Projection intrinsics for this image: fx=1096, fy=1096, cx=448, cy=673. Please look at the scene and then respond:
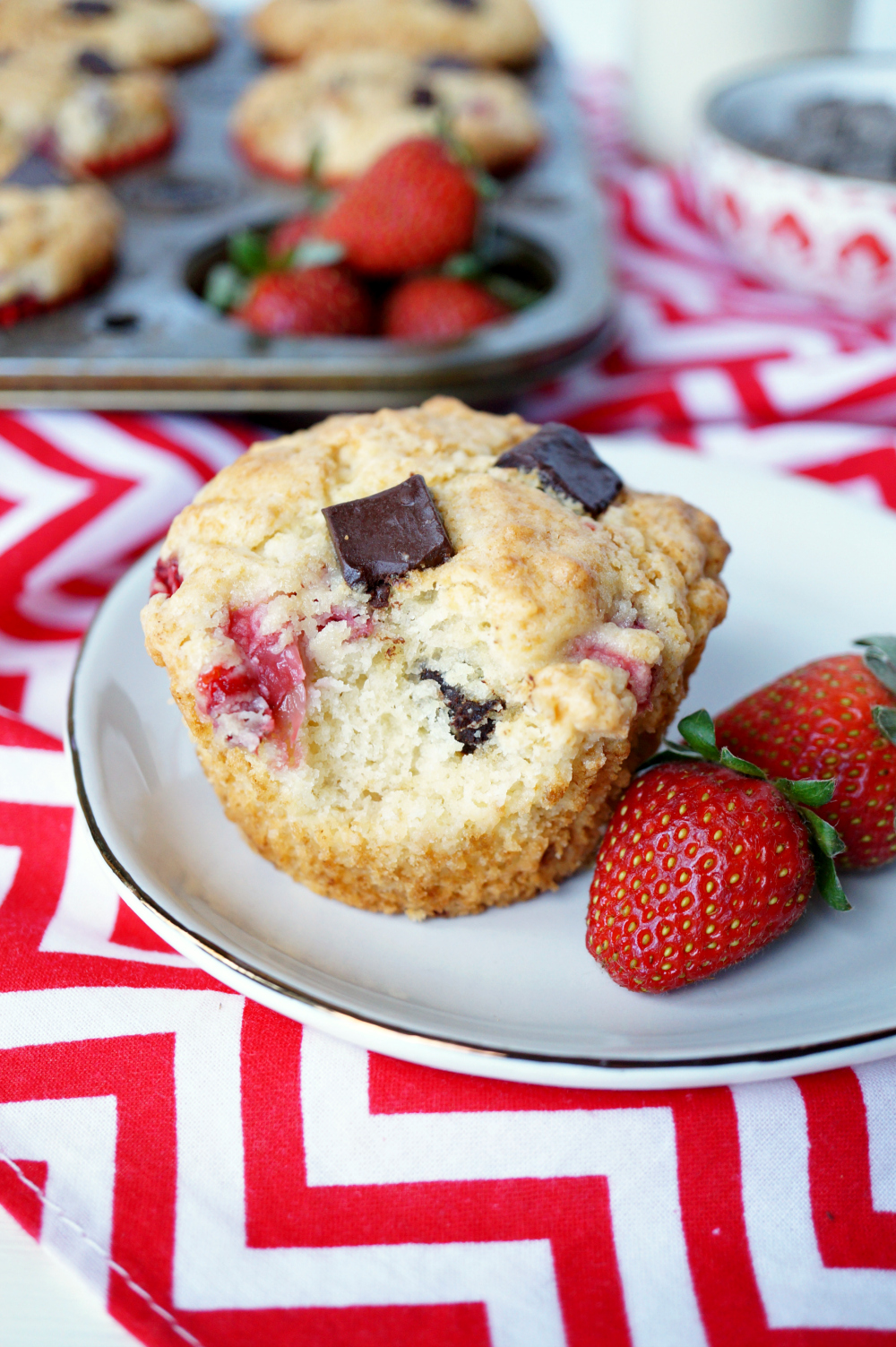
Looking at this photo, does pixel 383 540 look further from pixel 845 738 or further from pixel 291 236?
pixel 291 236

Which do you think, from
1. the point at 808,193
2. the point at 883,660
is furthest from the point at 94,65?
the point at 883,660

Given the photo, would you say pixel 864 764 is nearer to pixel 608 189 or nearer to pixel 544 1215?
pixel 544 1215

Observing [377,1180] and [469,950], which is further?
[469,950]

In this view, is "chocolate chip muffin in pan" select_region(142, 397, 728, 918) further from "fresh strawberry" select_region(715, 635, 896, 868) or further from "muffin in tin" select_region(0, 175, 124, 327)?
"muffin in tin" select_region(0, 175, 124, 327)

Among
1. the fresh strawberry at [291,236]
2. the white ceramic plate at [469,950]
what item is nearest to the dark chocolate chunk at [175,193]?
the fresh strawberry at [291,236]

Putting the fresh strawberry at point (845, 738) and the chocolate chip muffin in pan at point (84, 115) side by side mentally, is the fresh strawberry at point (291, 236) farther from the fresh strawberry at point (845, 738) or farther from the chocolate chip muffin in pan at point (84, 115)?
the fresh strawberry at point (845, 738)

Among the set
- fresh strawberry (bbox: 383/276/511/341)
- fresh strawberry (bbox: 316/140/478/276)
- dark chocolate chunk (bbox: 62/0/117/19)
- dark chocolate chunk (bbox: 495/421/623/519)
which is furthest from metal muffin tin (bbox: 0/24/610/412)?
dark chocolate chunk (bbox: 62/0/117/19)
